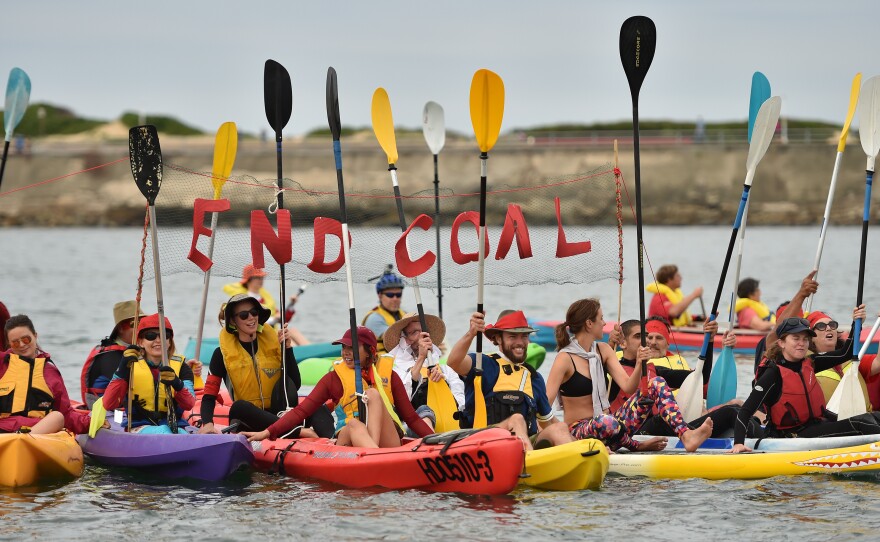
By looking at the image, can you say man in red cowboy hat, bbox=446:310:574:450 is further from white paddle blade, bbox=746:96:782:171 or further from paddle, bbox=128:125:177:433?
white paddle blade, bbox=746:96:782:171

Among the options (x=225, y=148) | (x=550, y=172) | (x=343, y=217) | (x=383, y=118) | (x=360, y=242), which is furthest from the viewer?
(x=550, y=172)

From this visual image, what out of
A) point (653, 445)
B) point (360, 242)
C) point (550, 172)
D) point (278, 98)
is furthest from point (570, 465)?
point (550, 172)

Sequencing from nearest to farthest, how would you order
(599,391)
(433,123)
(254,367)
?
(599,391), (254,367), (433,123)

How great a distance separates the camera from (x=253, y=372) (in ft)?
34.4

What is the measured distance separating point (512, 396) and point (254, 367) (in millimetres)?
2159

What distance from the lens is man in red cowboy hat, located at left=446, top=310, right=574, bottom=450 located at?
9914mm

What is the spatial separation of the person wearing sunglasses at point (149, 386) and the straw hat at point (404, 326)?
173 cm

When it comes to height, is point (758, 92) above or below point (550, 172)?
below

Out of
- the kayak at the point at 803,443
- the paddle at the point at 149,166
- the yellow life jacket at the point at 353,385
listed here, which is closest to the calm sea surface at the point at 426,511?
the kayak at the point at 803,443

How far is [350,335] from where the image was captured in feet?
32.6

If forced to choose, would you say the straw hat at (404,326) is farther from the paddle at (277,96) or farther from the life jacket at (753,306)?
the life jacket at (753,306)

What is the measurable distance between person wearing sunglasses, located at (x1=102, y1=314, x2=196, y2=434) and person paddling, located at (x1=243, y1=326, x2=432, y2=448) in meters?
0.78

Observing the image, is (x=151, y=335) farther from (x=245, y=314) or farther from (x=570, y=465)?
(x=570, y=465)

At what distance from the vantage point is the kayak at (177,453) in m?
9.66
